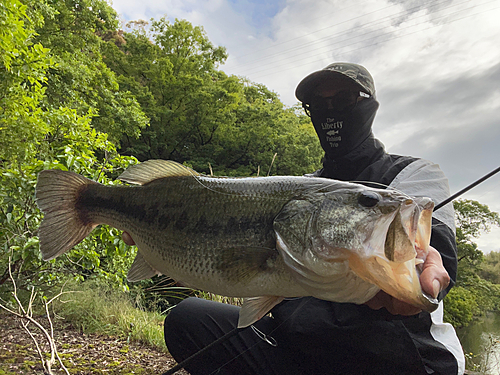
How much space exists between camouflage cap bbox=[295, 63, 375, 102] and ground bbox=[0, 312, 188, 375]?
10.9ft

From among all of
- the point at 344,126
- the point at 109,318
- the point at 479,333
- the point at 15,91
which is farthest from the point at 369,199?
the point at 479,333

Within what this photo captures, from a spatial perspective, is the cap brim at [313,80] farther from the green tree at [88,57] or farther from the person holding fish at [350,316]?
the green tree at [88,57]

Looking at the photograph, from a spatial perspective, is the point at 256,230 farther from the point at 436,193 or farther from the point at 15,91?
the point at 15,91

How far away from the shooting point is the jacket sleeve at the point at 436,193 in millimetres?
1511

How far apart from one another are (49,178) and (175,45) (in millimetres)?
19276

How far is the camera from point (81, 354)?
3861mm

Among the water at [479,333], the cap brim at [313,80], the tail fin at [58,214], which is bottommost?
the water at [479,333]

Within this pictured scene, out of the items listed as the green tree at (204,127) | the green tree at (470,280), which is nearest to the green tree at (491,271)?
the green tree at (470,280)

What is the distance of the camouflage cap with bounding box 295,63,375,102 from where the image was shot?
2178mm

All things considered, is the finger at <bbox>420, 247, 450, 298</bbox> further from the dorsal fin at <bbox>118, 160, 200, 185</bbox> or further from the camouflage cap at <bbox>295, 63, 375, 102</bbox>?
Result: the camouflage cap at <bbox>295, 63, 375, 102</bbox>

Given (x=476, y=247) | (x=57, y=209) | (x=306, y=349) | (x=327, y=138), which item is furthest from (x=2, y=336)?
(x=476, y=247)

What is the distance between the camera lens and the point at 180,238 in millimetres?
1304

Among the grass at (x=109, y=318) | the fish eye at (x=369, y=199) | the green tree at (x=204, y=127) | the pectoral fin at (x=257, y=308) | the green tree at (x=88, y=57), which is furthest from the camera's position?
the green tree at (x=204, y=127)

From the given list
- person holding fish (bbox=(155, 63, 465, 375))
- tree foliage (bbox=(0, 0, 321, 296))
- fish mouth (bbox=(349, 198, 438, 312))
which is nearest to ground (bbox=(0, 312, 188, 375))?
tree foliage (bbox=(0, 0, 321, 296))
